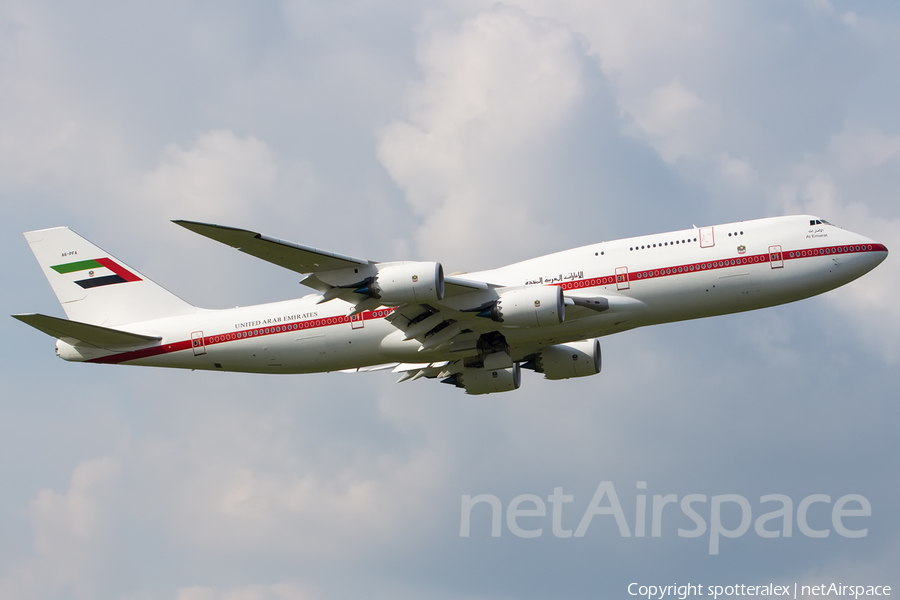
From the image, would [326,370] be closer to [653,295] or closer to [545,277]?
[545,277]

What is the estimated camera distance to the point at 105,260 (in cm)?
4884

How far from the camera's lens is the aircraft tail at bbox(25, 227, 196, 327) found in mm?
46969

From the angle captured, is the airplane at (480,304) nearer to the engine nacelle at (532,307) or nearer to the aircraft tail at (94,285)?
the engine nacelle at (532,307)

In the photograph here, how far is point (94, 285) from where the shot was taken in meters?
48.2

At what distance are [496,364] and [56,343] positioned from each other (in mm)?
20088

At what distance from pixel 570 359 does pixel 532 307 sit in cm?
891

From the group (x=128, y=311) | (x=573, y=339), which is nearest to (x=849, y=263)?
(x=573, y=339)

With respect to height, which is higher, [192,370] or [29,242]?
[29,242]

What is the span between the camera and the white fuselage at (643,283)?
3962 cm

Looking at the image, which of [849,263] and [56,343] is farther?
[56,343]

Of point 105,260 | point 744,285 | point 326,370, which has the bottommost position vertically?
point 326,370

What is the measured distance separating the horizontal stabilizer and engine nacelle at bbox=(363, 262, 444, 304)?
13013 mm

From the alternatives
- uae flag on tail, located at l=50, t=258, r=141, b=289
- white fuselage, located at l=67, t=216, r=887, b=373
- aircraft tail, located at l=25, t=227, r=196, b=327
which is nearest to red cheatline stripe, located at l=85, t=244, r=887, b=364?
white fuselage, located at l=67, t=216, r=887, b=373

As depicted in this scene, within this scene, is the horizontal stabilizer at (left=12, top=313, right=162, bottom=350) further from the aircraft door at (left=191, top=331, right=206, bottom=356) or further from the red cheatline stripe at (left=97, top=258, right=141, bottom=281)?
the red cheatline stripe at (left=97, top=258, right=141, bottom=281)
